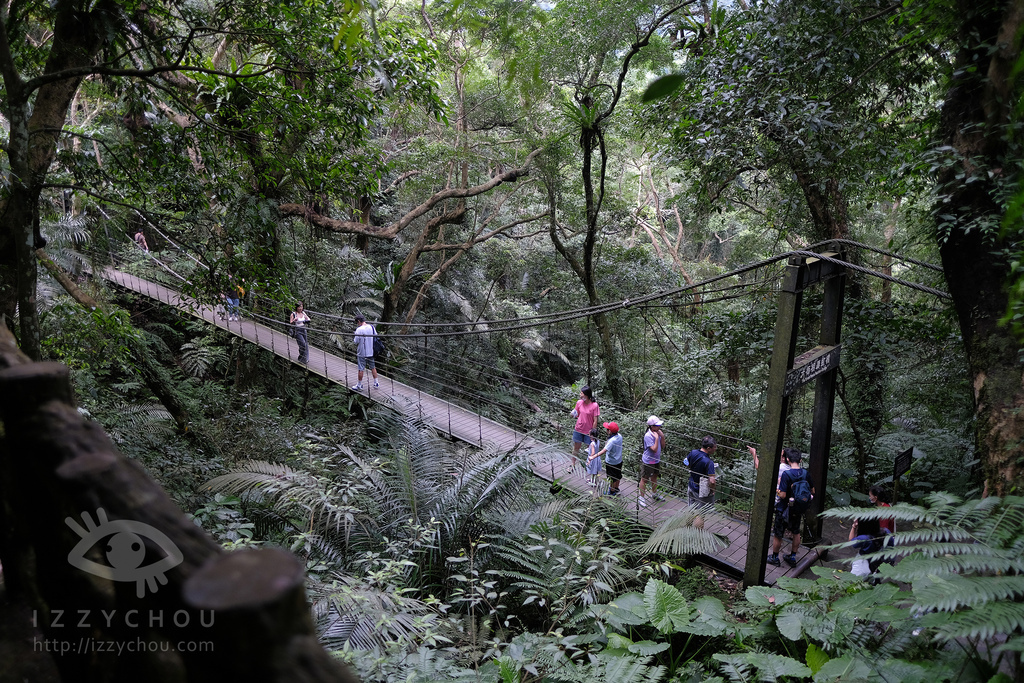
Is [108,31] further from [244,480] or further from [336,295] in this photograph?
[336,295]

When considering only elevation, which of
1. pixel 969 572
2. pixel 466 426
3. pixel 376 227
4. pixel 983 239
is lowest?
pixel 466 426

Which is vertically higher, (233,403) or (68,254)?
(68,254)

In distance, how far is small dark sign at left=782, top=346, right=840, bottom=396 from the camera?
321 cm

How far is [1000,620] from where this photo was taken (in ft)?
4.59

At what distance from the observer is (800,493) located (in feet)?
11.8

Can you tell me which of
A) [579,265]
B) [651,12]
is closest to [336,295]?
[579,265]

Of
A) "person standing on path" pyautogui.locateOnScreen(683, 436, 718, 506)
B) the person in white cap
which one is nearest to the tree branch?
the person in white cap

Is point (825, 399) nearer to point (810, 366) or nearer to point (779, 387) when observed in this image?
point (810, 366)

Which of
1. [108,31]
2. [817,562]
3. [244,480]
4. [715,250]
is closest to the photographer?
[108,31]

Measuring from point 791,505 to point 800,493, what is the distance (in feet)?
0.31

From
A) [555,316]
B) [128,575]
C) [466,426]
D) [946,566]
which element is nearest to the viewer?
[128,575]

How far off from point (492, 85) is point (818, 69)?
565 cm

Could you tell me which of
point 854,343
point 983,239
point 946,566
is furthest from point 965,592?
point 854,343

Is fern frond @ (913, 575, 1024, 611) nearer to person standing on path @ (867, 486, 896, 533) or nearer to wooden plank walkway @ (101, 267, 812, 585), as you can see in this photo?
person standing on path @ (867, 486, 896, 533)
